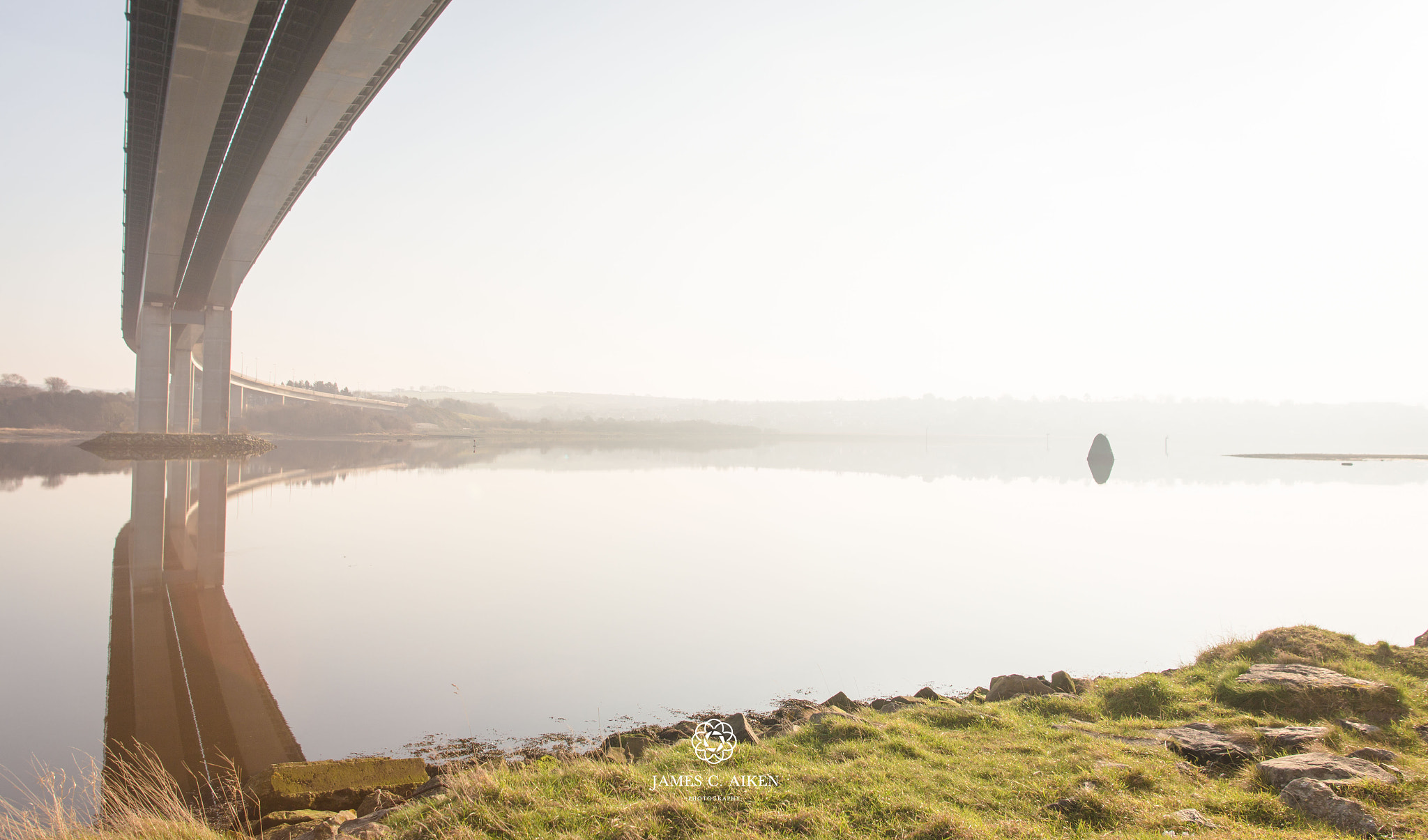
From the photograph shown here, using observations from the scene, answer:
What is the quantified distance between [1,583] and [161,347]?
4622 centimetres

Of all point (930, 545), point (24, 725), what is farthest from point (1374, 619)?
point (24, 725)

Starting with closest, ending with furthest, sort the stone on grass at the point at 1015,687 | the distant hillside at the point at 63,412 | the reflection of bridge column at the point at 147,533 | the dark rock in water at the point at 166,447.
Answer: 1. the stone on grass at the point at 1015,687
2. the reflection of bridge column at the point at 147,533
3. the dark rock in water at the point at 166,447
4. the distant hillside at the point at 63,412

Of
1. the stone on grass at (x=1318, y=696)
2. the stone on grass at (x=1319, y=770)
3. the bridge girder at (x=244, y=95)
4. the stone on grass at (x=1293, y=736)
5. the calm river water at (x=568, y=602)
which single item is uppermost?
the bridge girder at (x=244, y=95)

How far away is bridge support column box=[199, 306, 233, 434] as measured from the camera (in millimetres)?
51062

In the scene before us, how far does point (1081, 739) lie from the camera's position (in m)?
5.82

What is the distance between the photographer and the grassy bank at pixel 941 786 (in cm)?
424

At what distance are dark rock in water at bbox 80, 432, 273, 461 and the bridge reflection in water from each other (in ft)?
128

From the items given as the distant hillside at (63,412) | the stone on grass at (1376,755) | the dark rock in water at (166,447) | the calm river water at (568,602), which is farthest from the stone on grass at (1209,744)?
the distant hillside at (63,412)

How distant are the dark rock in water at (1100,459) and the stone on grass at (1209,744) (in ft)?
159

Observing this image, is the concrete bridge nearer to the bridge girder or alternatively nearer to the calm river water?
the bridge girder

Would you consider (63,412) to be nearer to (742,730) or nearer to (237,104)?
(237,104)

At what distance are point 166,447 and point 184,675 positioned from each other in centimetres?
5043

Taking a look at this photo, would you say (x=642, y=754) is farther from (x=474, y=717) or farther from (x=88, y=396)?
(x=88, y=396)

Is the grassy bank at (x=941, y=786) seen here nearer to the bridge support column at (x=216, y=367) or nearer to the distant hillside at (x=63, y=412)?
the bridge support column at (x=216, y=367)
